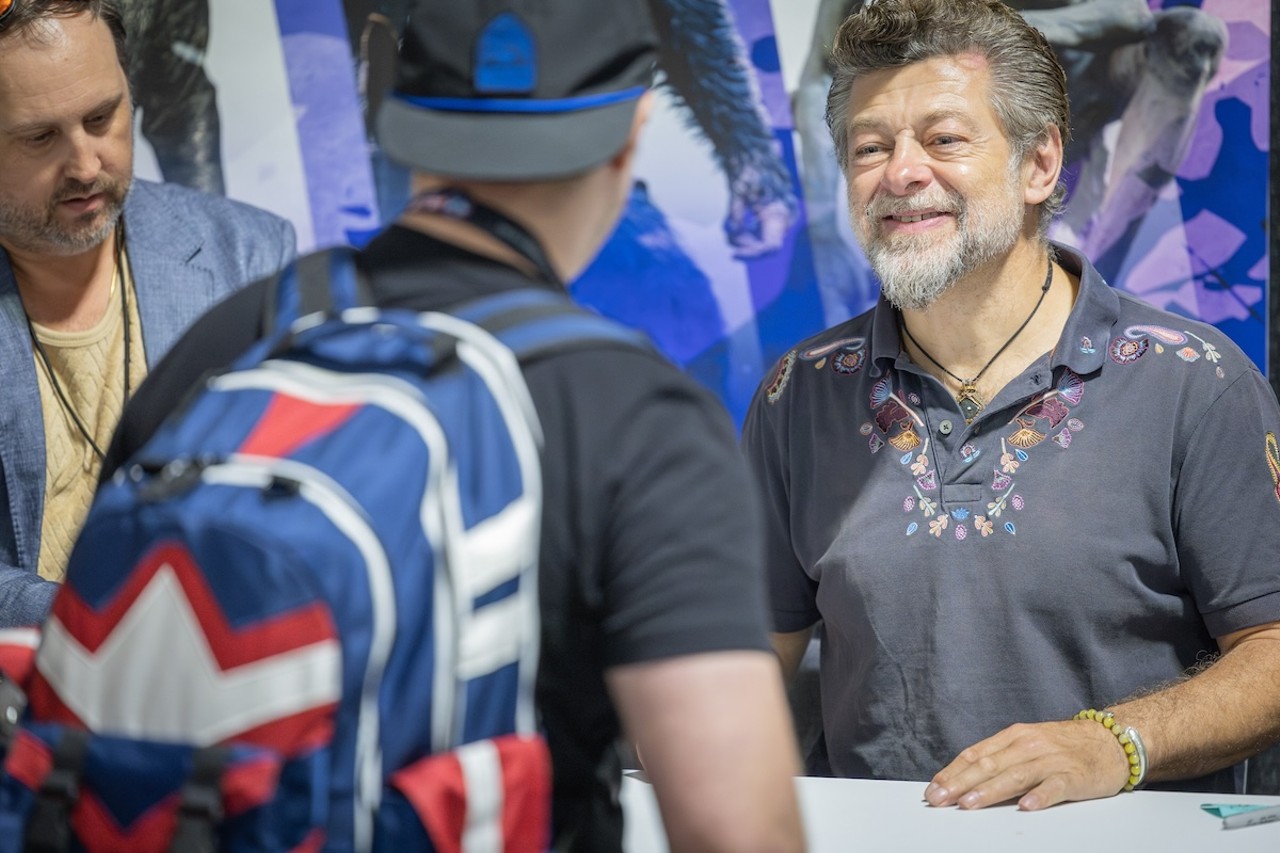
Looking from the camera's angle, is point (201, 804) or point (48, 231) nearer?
point (201, 804)

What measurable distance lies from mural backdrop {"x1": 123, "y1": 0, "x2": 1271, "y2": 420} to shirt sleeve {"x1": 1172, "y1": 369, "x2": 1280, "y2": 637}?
0.98 meters

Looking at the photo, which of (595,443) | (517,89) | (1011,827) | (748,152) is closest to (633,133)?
(517,89)

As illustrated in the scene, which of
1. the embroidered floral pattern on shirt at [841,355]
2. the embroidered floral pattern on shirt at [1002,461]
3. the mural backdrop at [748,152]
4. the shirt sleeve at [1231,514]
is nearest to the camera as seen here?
the shirt sleeve at [1231,514]

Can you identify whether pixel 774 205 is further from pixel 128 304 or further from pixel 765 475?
pixel 128 304

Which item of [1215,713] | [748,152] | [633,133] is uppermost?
[633,133]

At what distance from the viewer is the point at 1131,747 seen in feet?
5.55

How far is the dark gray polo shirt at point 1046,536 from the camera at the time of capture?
74.9 inches

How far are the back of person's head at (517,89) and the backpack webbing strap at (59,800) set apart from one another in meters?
0.42

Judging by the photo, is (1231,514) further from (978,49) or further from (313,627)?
(313,627)

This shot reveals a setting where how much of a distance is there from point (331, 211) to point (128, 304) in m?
0.83

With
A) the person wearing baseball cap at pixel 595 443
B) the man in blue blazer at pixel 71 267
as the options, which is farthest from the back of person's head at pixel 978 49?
the person wearing baseball cap at pixel 595 443

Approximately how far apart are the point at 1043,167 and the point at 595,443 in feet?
5.13

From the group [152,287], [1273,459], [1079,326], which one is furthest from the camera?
[152,287]

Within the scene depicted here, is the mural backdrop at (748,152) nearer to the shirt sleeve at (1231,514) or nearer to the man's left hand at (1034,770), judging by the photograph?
the shirt sleeve at (1231,514)
